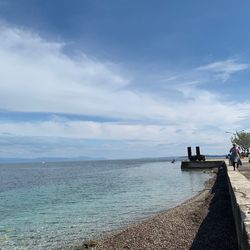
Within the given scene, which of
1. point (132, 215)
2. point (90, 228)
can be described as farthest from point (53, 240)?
point (132, 215)

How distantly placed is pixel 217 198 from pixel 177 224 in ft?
20.6

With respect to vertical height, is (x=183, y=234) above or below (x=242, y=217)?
below

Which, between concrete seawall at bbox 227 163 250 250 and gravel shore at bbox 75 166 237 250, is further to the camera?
gravel shore at bbox 75 166 237 250

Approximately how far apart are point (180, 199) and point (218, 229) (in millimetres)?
15886

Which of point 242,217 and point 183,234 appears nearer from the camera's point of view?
point 242,217

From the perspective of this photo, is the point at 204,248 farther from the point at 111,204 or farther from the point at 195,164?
the point at 195,164

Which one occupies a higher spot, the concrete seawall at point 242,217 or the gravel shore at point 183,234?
the concrete seawall at point 242,217

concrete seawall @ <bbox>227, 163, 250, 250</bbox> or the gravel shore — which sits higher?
concrete seawall @ <bbox>227, 163, 250, 250</bbox>

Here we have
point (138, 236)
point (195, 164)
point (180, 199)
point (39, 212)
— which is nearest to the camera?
point (138, 236)

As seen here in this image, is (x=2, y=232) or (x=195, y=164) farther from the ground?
(x=195, y=164)

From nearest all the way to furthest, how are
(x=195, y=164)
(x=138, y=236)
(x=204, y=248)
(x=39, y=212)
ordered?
(x=204, y=248)
(x=138, y=236)
(x=39, y=212)
(x=195, y=164)

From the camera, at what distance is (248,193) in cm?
1347

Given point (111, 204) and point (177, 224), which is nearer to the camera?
point (177, 224)

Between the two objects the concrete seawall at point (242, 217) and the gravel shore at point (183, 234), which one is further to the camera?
the gravel shore at point (183, 234)
